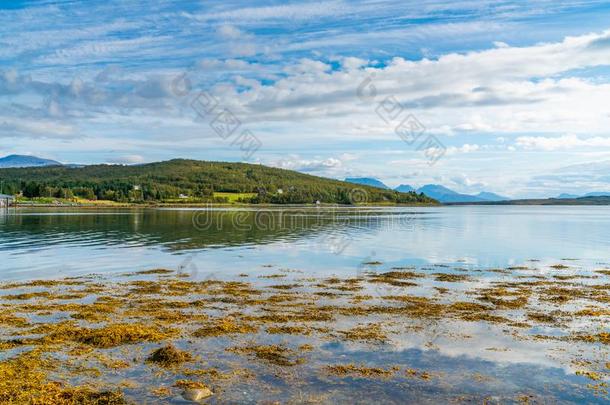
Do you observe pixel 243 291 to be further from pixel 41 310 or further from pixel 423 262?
pixel 423 262

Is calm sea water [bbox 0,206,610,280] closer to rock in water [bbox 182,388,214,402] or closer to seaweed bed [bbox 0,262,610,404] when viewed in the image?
seaweed bed [bbox 0,262,610,404]

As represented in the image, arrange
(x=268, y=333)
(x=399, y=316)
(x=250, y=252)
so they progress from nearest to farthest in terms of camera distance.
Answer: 1. (x=268, y=333)
2. (x=399, y=316)
3. (x=250, y=252)

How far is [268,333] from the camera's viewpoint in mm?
21281

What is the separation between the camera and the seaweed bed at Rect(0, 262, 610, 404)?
15.1 m

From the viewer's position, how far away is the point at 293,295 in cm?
3003

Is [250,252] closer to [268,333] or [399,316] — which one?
[399,316]

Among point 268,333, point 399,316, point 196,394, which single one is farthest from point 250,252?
point 196,394

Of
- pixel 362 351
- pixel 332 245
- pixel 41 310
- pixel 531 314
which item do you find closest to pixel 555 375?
pixel 362 351

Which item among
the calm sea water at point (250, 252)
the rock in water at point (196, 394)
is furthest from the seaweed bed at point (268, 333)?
the calm sea water at point (250, 252)

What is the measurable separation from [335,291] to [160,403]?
18633 millimetres

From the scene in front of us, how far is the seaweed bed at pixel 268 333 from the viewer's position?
1505 centimetres

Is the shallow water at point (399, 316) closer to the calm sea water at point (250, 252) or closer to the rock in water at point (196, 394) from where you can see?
the calm sea water at point (250, 252)

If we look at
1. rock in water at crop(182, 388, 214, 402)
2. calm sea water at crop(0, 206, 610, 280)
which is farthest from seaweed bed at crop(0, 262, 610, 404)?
calm sea water at crop(0, 206, 610, 280)

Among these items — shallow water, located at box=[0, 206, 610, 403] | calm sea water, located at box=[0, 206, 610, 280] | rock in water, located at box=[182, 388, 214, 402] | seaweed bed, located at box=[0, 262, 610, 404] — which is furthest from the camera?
calm sea water, located at box=[0, 206, 610, 280]
